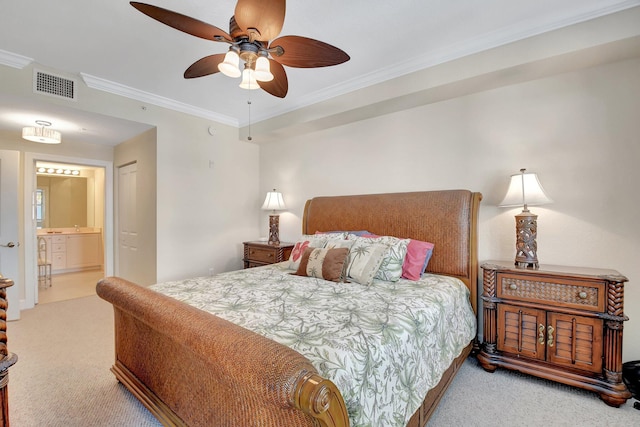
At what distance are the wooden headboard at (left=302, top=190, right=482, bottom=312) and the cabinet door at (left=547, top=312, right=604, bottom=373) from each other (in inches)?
22.6

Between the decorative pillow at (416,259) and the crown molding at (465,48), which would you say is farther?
the decorative pillow at (416,259)

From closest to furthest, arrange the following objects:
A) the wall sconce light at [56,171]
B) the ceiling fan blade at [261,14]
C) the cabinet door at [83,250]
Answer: the ceiling fan blade at [261,14] < the cabinet door at [83,250] < the wall sconce light at [56,171]

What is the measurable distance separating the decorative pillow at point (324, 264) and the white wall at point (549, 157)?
1285 millimetres

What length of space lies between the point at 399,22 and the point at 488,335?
2.56 m

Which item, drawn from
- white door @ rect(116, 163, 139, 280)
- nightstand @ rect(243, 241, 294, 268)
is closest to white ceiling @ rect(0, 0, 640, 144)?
white door @ rect(116, 163, 139, 280)

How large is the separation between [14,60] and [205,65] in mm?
2116

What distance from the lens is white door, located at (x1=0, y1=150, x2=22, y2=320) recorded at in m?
3.60

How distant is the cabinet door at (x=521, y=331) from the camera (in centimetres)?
217

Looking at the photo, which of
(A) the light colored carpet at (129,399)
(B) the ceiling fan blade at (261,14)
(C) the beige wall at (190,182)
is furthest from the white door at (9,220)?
(B) the ceiling fan blade at (261,14)

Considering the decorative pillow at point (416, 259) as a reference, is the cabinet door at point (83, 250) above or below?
below

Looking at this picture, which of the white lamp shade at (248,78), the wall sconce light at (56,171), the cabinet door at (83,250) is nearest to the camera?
the white lamp shade at (248,78)

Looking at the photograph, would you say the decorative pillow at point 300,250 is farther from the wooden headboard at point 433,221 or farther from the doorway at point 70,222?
the doorway at point 70,222

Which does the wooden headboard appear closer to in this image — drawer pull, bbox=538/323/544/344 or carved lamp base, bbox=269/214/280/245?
drawer pull, bbox=538/323/544/344

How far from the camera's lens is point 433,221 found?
2.82 m
